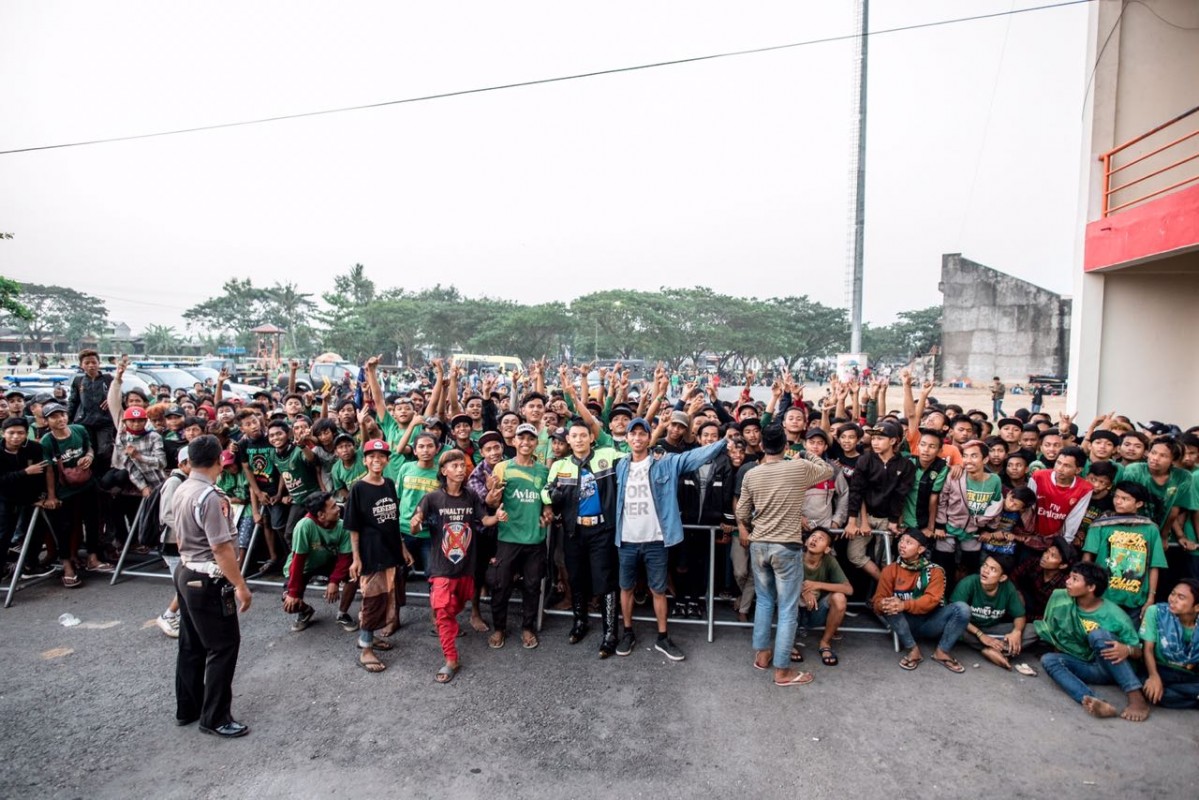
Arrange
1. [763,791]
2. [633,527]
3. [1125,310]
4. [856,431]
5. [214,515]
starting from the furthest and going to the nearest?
[1125,310] → [856,431] → [633,527] → [214,515] → [763,791]

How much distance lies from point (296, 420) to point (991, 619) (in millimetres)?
6441

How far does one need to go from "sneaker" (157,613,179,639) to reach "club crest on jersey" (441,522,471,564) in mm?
2415

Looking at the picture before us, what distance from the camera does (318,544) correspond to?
5.20 m

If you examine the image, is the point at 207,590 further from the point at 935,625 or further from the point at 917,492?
the point at 917,492

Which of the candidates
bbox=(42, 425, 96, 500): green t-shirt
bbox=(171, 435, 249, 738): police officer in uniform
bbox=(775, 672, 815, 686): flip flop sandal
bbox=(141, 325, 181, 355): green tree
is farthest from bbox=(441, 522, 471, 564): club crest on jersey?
bbox=(141, 325, 181, 355): green tree

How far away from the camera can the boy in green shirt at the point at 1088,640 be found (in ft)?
13.9

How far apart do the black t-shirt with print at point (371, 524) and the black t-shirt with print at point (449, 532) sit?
0.95 ft

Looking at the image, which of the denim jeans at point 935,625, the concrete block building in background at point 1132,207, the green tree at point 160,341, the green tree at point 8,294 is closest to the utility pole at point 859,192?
→ the concrete block building in background at point 1132,207

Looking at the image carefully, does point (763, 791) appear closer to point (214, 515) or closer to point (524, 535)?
point (524, 535)

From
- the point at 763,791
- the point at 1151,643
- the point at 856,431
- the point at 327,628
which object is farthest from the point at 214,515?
the point at 1151,643

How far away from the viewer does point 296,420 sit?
19.9ft

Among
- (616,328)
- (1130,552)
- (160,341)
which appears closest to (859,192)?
(1130,552)


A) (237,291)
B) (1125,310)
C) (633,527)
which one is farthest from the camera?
(237,291)

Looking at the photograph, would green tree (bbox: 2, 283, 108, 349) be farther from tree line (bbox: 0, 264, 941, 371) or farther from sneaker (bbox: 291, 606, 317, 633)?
sneaker (bbox: 291, 606, 317, 633)
